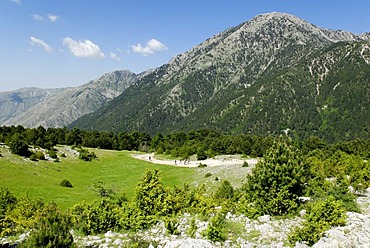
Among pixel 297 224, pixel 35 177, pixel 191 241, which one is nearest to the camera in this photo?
pixel 191 241

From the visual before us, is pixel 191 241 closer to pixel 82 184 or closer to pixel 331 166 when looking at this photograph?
pixel 331 166

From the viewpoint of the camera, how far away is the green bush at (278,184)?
21734 mm

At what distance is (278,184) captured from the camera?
72.4 feet

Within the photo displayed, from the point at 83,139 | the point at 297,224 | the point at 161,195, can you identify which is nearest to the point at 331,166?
the point at 297,224

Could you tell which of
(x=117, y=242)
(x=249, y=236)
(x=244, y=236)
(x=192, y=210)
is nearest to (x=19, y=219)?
(x=117, y=242)

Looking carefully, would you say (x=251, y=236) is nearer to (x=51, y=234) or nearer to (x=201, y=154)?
(x=51, y=234)

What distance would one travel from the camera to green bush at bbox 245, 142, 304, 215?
21734 millimetres

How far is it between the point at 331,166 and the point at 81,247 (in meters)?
38.4

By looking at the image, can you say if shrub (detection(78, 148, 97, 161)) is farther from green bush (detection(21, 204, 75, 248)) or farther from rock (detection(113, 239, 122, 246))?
green bush (detection(21, 204, 75, 248))

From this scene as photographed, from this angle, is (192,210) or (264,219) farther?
(192,210)

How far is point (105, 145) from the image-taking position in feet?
371

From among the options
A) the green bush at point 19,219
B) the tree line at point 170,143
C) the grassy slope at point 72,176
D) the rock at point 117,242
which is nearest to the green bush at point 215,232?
the rock at point 117,242

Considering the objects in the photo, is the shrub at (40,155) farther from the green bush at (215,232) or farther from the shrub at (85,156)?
the green bush at (215,232)

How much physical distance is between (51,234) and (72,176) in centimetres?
4623
